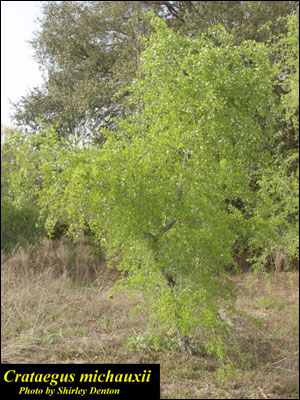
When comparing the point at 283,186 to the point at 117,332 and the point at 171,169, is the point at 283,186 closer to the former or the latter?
the point at 171,169

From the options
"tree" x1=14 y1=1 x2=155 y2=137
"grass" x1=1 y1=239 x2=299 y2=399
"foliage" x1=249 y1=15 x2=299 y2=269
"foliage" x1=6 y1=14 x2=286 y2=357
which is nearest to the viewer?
"foliage" x1=6 y1=14 x2=286 y2=357

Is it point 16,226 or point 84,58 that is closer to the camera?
point 84,58

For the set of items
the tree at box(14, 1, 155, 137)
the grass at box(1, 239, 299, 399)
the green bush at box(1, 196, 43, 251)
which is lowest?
the grass at box(1, 239, 299, 399)

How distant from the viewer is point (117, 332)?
460 cm

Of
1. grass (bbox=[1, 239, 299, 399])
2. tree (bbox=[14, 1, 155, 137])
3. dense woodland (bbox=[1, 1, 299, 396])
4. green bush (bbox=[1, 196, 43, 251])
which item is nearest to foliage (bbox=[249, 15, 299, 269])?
dense woodland (bbox=[1, 1, 299, 396])

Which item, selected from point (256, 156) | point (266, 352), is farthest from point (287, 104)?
point (266, 352)
